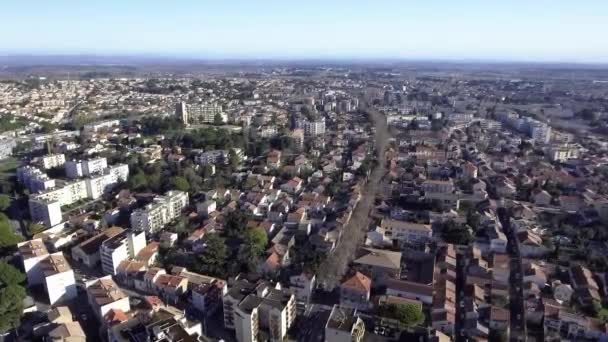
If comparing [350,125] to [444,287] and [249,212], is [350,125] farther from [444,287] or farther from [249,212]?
[444,287]

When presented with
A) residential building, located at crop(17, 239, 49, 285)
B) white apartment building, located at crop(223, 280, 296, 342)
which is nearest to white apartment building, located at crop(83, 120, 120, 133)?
residential building, located at crop(17, 239, 49, 285)

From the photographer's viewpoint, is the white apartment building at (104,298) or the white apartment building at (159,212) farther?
the white apartment building at (159,212)

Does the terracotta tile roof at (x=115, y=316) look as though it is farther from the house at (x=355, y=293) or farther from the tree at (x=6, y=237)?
the tree at (x=6, y=237)

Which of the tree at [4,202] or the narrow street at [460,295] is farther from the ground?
the tree at [4,202]

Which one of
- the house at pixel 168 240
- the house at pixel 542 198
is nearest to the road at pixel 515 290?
the house at pixel 542 198

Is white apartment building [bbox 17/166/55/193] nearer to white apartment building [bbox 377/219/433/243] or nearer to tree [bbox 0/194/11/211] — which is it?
tree [bbox 0/194/11/211]

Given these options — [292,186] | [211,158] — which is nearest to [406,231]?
[292,186]
